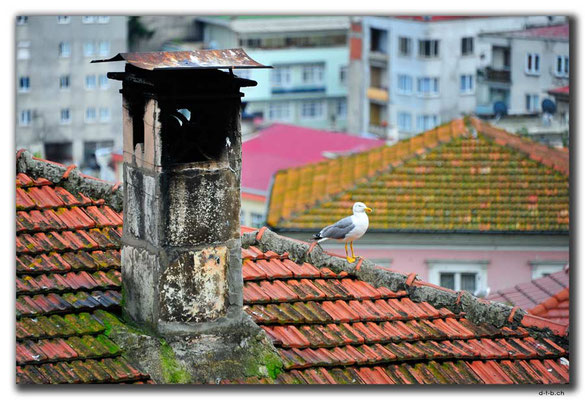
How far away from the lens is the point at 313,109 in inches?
2830

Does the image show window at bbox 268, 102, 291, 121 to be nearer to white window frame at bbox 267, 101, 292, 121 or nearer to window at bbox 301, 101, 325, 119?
white window frame at bbox 267, 101, 292, 121

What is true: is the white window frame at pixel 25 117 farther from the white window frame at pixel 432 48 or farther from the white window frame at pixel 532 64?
the white window frame at pixel 432 48

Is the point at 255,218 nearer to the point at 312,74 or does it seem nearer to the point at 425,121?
the point at 425,121

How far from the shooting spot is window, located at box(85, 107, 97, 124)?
52044 mm

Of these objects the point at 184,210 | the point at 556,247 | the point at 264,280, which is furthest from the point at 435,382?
the point at 556,247

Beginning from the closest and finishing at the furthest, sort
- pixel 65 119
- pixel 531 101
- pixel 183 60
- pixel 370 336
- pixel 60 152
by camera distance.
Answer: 1. pixel 183 60
2. pixel 370 336
3. pixel 531 101
4. pixel 60 152
5. pixel 65 119

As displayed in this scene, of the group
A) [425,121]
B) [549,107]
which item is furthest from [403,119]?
[549,107]

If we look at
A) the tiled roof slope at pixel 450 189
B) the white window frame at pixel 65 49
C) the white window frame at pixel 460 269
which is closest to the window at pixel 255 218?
the tiled roof slope at pixel 450 189

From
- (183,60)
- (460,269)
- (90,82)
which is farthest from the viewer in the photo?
(90,82)

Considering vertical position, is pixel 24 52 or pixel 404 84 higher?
pixel 24 52

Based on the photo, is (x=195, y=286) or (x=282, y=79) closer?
(x=195, y=286)

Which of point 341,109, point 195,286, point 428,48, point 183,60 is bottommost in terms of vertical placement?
point 341,109

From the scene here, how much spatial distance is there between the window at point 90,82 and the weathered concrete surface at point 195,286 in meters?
43.2

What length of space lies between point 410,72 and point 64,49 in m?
21.6
